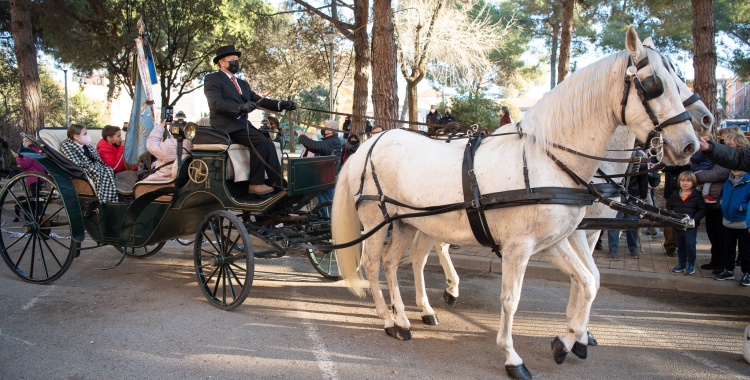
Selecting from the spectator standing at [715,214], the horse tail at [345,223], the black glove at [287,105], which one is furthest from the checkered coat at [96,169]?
the spectator standing at [715,214]

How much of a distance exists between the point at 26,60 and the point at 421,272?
12.4 metres

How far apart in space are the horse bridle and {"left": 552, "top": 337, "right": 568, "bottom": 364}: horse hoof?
1.53 metres

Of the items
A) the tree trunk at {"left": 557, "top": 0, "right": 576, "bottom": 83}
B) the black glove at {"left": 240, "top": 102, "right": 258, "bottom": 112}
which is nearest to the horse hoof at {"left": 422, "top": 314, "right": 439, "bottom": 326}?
the black glove at {"left": 240, "top": 102, "right": 258, "bottom": 112}

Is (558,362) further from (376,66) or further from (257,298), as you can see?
(376,66)

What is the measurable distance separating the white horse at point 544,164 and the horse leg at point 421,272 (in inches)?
18.3

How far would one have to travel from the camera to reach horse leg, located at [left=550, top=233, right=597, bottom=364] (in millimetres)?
3803

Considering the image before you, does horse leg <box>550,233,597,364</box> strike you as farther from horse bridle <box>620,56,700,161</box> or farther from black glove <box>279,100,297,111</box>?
black glove <box>279,100,297,111</box>

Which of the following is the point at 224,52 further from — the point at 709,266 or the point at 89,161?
the point at 709,266

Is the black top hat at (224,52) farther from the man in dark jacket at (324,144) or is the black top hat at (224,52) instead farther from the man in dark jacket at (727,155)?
the man in dark jacket at (727,155)

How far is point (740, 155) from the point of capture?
12.7 ft

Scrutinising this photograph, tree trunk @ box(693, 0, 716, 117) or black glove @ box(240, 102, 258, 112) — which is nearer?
black glove @ box(240, 102, 258, 112)

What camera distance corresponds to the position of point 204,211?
18.4 feet

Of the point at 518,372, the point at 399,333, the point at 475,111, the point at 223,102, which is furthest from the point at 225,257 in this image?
the point at 475,111

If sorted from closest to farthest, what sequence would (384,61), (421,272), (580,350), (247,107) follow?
1. (580,350)
2. (247,107)
3. (421,272)
4. (384,61)
